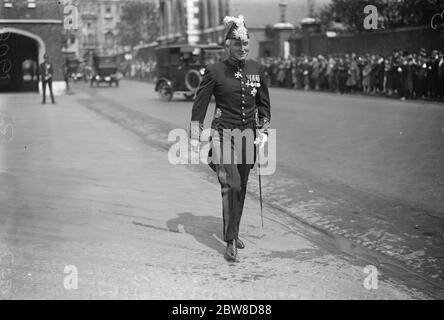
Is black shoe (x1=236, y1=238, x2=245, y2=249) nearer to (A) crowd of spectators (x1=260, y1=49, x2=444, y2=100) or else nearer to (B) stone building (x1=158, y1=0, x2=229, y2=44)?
(A) crowd of spectators (x1=260, y1=49, x2=444, y2=100)

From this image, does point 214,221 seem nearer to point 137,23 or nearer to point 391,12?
point 391,12

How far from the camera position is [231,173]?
5.78 m

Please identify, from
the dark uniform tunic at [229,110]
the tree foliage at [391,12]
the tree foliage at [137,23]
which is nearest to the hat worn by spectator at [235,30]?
the dark uniform tunic at [229,110]

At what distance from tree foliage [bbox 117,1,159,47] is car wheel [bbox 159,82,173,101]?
138ft

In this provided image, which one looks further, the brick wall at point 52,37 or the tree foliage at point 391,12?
the brick wall at point 52,37

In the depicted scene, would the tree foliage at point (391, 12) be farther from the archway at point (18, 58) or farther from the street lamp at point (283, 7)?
the archway at point (18, 58)

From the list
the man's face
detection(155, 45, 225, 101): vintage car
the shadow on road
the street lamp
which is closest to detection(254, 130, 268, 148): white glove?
the man's face

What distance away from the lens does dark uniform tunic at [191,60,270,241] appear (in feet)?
19.0

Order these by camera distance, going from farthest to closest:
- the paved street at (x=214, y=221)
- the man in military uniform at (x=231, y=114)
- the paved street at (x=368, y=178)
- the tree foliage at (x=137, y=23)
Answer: the tree foliage at (x=137, y=23) → the paved street at (x=368, y=178) → the man in military uniform at (x=231, y=114) → the paved street at (x=214, y=221)

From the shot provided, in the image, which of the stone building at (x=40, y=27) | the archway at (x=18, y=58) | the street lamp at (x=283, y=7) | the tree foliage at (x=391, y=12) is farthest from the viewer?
the street lamp at (x=283, y=7)

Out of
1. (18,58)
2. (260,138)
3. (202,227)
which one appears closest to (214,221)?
(202,227)

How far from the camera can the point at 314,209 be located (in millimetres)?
7777

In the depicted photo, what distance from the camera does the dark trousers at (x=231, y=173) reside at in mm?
5770

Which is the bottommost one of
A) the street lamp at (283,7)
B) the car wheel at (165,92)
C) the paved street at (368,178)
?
the paved street at (368,178)
